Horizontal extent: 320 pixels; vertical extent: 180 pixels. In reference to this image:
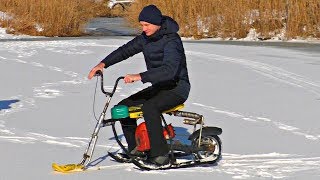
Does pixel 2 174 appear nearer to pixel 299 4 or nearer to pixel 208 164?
pixel 208 164

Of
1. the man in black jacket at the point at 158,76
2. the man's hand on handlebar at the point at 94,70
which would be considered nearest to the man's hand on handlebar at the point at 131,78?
the man in black jacket at the point at 158,76

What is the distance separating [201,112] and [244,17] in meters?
14.5

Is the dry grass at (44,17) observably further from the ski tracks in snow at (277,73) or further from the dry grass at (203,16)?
the ski tracks in snow at (277,73)

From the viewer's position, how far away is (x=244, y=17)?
23.0 meters

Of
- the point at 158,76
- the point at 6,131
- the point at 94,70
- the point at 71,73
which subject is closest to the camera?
the point at 158,76

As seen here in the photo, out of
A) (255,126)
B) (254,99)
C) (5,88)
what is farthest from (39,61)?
(255,126)

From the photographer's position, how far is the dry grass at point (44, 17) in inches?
986

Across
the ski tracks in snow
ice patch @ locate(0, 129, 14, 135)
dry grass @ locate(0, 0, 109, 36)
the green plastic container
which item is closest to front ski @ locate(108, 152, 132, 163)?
the green plastic container

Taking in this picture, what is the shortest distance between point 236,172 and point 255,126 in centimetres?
227

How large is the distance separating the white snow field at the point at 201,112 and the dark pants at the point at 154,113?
9.8 inches

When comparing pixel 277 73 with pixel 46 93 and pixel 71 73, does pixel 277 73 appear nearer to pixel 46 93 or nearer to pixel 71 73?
pixel 71 73

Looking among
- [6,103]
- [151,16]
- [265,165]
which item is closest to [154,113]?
[151,16]

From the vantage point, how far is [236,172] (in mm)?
5824

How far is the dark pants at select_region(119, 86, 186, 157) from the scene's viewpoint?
5.69 meters
